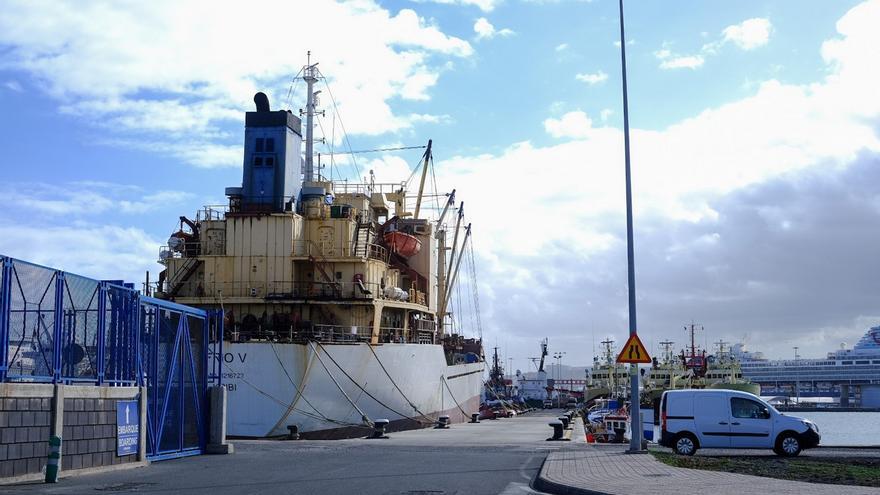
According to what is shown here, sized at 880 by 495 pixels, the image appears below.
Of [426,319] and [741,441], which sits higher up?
[426,319]

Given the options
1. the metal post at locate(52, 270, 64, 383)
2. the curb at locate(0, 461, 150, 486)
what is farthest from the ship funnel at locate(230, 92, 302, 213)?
the metal post at locate(52, 270, 64, 383)

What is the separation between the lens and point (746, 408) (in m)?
21.8

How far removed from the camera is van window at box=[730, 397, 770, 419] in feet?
71.0

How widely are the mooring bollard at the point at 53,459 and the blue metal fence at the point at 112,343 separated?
1.10 metres

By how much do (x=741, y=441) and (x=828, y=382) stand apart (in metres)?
150

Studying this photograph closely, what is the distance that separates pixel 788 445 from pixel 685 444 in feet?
7.70

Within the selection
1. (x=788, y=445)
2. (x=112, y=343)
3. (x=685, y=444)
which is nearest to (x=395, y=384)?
(x=685, y=444)

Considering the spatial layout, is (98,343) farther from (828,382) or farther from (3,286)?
(828,382)

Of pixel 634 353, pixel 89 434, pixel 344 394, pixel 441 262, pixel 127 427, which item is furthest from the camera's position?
pixel 441 262

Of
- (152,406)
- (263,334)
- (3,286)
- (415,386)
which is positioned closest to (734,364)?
(415,386)

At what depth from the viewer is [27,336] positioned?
15000 mm

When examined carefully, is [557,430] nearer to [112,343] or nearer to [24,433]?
[112,343]

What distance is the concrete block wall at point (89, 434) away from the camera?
630 inches

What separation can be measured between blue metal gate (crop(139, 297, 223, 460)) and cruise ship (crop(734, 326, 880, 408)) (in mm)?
143865
